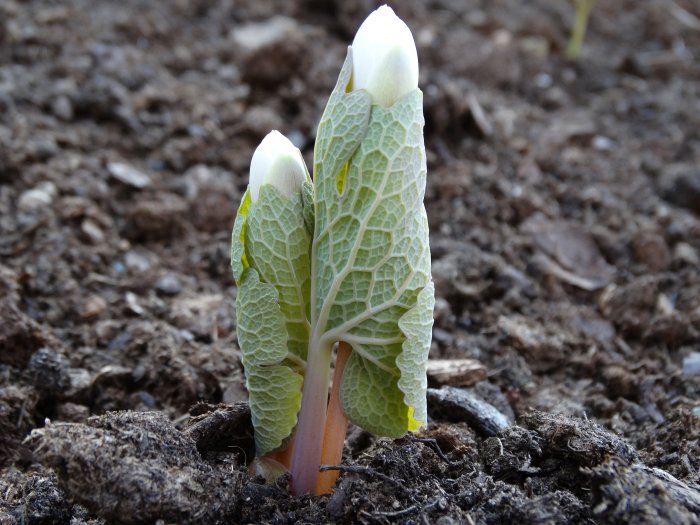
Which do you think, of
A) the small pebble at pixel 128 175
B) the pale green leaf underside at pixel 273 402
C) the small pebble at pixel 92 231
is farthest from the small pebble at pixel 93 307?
the pale green leaf underside at pixel 273 402

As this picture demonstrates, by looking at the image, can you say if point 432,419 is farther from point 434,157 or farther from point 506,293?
point 434,157

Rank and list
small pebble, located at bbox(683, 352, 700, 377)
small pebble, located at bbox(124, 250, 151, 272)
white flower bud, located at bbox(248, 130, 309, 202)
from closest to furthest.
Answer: white flower bud, located at bbox(248, 130, 309, 202) → small pebble, located at bbox(683, 352, 700, 377) → small pebble, located at bbox(124, 250, 151, 272)

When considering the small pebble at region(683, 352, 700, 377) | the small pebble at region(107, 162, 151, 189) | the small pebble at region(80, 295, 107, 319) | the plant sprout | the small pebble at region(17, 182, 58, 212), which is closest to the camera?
the small pebble at region(683, 352, 700, 377)

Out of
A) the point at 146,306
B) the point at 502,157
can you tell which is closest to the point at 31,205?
the point at 146,306

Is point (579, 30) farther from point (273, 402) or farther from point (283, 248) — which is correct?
point (273, 402)

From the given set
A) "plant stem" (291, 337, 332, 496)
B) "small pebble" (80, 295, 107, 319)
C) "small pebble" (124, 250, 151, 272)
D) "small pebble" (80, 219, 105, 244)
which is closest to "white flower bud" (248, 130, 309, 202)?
"plant stem" (291, 337, 332, 496)

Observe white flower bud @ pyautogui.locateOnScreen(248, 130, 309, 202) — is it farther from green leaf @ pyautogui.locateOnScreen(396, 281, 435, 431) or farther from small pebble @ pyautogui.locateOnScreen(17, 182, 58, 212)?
small pebble @ pyautogui.locateOnScreen(17, 182, 58, 212)
